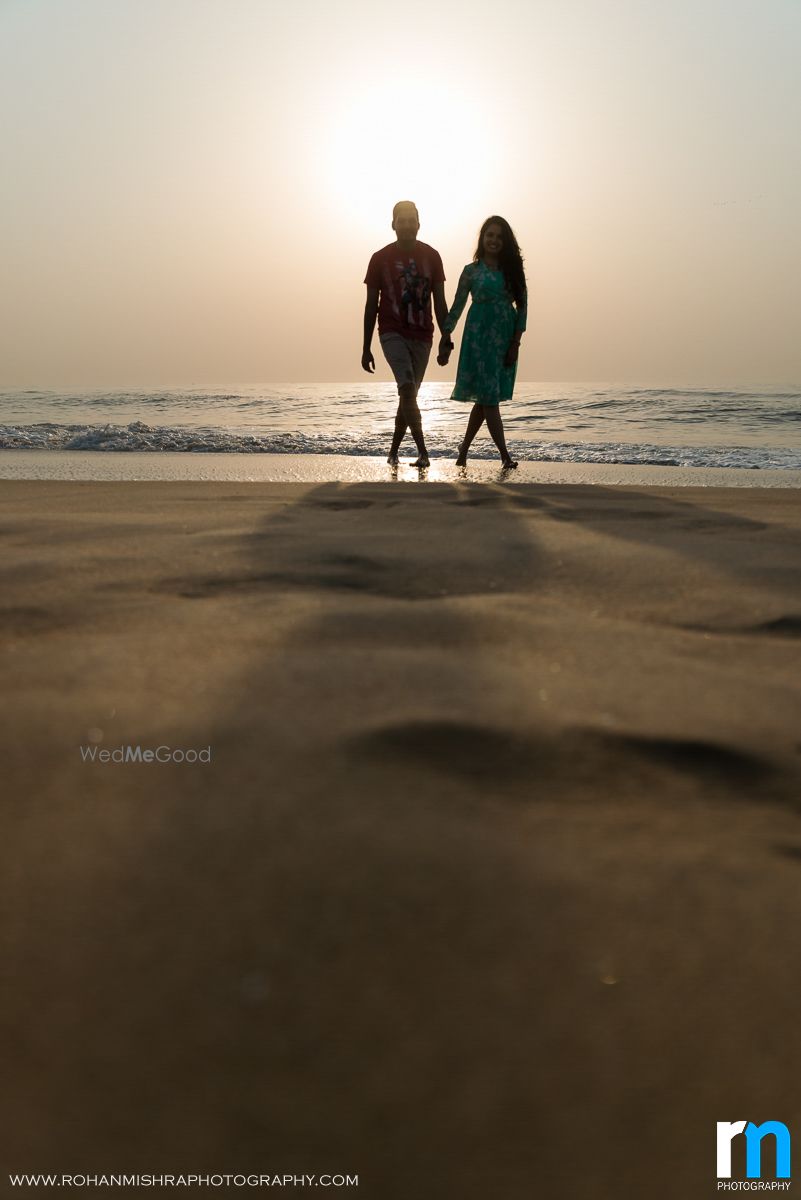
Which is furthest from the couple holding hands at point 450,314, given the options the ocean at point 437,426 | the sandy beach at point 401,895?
the sandy beach at point 401,895

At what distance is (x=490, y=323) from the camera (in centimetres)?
595

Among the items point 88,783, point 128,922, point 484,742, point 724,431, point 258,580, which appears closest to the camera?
point 128,922

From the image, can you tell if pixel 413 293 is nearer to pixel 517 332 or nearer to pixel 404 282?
pixel 404 282

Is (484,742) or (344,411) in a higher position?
(344,411)

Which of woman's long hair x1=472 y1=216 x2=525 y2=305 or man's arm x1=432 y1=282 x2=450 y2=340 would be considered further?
man's arm x1=432 y1=282 x2=450 y2=340

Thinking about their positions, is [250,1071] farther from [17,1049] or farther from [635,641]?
[635,641]

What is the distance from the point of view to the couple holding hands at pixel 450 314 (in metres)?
5.84

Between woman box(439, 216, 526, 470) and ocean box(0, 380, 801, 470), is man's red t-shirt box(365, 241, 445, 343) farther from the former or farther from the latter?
ocean box(0, 380, 801, 470)

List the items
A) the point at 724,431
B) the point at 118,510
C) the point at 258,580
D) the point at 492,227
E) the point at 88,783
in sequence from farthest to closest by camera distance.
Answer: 1. the point at 724,431
2. the point at 492,227
3. the point at 118,510
4. the point at 258,580
5. the point at 88,783

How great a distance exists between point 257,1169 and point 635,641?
119cm

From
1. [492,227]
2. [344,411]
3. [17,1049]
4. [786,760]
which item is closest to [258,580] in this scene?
[786,760]

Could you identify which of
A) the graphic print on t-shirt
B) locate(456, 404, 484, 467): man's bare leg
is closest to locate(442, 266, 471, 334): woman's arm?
the graphic print on t-shirt

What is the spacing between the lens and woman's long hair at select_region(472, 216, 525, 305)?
18.8 feet

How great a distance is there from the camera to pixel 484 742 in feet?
3.76
